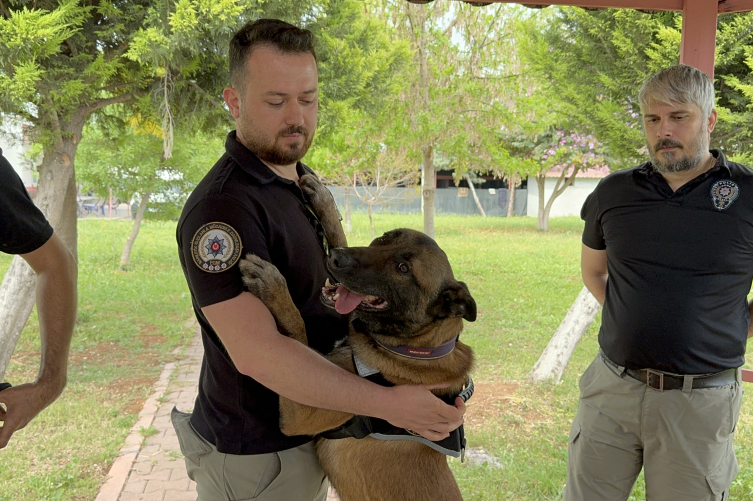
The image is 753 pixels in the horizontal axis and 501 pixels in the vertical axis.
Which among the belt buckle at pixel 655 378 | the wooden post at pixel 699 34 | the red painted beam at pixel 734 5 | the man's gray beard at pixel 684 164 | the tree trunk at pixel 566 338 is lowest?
the tree trunk at pixel 566 338

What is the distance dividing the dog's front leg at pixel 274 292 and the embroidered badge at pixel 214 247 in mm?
44

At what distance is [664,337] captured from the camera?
99.6 inches

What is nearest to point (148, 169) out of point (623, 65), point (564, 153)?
point (623, 65)

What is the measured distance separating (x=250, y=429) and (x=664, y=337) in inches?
71.3

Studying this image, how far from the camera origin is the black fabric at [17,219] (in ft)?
4.96

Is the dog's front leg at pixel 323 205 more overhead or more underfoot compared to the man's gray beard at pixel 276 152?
more underfoot

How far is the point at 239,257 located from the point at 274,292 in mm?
137

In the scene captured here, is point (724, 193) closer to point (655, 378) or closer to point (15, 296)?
point (655, 378)

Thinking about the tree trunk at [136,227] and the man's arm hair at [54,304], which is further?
the tree trunk at [136,227]

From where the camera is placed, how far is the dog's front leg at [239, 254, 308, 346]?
1491 millimetres

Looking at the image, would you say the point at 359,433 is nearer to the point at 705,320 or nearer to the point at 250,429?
the point at 250,429

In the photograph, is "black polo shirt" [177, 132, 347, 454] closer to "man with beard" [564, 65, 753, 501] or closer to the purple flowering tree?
"man with beard" [564, 65, 753, 501]

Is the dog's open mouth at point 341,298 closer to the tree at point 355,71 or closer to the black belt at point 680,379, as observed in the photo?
the black belt at point 680,379

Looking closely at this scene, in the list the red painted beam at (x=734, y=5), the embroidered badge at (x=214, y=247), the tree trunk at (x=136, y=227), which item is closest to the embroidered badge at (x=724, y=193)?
the red painted beam at (x=734, y=5)
